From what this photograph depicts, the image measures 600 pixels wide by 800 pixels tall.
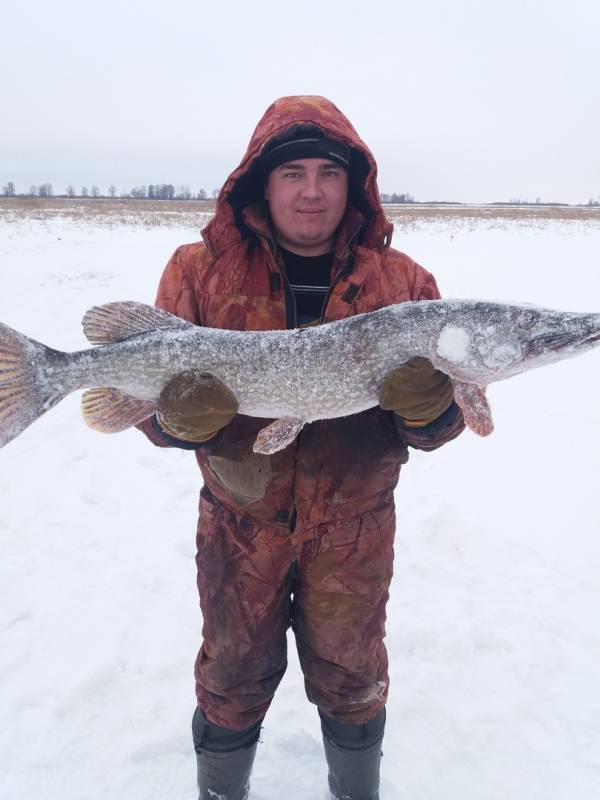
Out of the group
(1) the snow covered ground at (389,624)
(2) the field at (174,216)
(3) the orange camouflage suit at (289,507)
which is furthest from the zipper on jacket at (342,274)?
(2) the field at (174,216)

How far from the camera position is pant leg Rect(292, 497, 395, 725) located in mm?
2088

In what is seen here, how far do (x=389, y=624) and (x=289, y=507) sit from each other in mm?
1459

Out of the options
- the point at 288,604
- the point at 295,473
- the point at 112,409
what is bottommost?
the point at 288,604

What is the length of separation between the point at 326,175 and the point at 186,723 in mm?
2623

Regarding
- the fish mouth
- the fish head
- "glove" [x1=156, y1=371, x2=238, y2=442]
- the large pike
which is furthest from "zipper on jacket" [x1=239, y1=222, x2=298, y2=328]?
the fish mouth

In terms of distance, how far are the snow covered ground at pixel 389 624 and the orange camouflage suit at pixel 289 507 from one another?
53cm

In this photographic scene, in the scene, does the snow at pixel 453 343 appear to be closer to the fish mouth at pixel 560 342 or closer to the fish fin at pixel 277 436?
the fish mouth at pixel 560 342

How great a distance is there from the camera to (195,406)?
6.66 ft

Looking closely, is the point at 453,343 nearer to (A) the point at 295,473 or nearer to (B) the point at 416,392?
(B) the point at 416,392

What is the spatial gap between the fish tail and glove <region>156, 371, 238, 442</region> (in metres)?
0.46

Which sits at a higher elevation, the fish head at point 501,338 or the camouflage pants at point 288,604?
the fish head at point 501,338

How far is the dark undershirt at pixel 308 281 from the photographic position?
2.23 m

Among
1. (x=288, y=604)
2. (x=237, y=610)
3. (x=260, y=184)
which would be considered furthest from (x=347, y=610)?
(x=260, y=184)

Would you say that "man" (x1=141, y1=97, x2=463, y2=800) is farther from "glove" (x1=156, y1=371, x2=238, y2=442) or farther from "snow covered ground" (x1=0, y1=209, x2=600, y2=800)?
"snow covered ground" (x1=0, y1=209, x2=600, y2=800)
